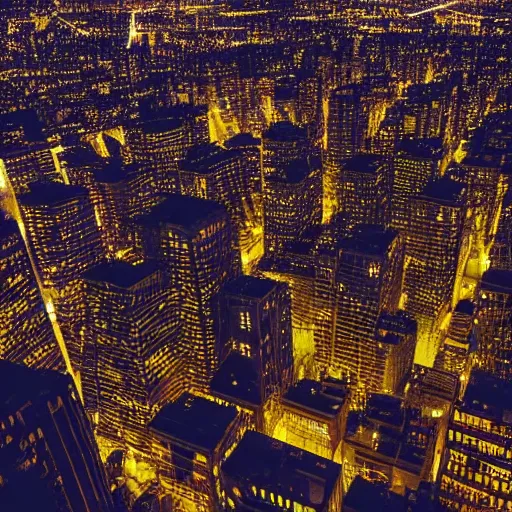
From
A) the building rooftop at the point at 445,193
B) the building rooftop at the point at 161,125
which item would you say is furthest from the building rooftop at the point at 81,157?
the building rooftop at the point at 445,193

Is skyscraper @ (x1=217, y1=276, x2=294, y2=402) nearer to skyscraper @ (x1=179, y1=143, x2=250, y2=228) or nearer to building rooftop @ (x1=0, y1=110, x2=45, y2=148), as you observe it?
skyscraper @ (x1=179, y1=143, x2=250, y2=228)

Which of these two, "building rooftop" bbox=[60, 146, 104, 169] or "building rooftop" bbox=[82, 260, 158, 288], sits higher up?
"building rooftop" bbox=[82, 260, 158, 288]

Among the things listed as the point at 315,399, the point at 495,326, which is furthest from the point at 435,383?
the point at 315,399

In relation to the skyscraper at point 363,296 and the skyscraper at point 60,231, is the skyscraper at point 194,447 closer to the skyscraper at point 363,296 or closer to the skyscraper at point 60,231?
the skyscraper at point 363,296

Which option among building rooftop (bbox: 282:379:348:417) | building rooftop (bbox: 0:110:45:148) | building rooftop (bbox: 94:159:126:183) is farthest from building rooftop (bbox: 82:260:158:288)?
building rooftop (bbox: 0:110:45:148)

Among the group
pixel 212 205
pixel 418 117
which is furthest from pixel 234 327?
pixel 418 117

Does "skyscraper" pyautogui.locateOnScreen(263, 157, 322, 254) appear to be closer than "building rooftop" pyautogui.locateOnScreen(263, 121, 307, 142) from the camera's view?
Yes

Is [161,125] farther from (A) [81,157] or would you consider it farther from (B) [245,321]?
(B) [245,321]
